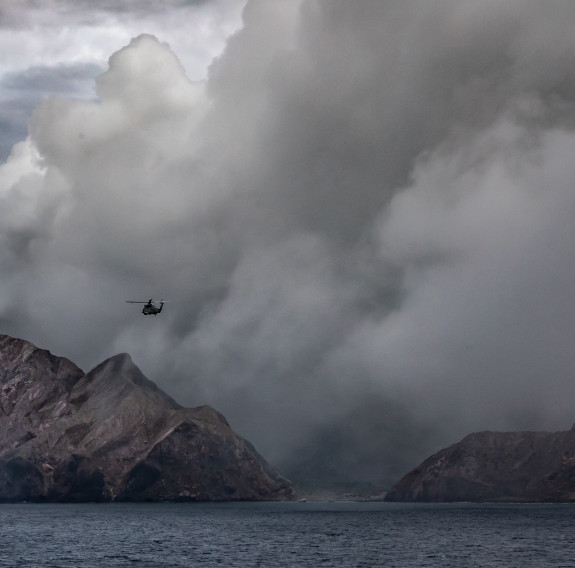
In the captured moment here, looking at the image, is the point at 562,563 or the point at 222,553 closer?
the point at 562,563

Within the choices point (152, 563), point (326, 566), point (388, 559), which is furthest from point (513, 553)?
point (152, 563)

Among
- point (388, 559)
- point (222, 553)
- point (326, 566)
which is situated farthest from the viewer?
point (222, 553)

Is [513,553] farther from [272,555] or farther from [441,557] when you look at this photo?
[272,555]

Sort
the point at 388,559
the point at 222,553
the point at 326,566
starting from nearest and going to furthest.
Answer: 1. the point at 326,566
2. the point at 388,559
3. the point at 222,553

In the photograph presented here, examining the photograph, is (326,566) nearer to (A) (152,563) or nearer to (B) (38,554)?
(A) (152,563)

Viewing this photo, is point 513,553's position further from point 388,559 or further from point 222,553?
point 222,553

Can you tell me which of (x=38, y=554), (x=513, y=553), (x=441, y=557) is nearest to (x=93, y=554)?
(x=38, y=554)

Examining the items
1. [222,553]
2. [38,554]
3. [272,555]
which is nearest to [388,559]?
[272,555]

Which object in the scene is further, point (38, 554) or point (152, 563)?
point (38, 554)
